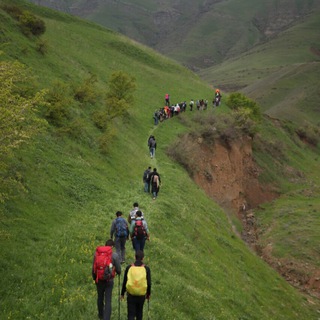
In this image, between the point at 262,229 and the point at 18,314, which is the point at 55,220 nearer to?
the point at 18,314

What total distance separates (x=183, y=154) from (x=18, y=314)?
90.4ft

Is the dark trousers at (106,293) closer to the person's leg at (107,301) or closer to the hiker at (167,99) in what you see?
the person's leg at (107,301)

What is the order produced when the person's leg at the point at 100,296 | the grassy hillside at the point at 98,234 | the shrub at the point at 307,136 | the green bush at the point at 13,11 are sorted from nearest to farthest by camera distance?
the person's leg at the point at 100,296, the grassy hillside at the point at 98,234, the green bush at the point at 13,11, the shrub at the point at 307,136

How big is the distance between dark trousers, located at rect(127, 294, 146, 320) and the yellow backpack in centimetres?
16

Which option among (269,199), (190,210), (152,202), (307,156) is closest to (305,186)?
(269,199)

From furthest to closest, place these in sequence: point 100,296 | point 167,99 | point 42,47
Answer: point 167,99 < point 42,47 < point 100,296

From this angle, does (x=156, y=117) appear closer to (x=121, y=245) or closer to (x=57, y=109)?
(x=57, y=109)

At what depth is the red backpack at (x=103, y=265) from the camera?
369 inches

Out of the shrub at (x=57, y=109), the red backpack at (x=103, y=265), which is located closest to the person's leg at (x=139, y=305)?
the red backpack at (x=103, y=265)

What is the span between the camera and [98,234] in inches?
614

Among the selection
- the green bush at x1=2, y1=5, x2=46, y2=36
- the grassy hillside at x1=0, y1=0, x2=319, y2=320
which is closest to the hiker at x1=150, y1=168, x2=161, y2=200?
the grassy hillside at x1=0, y1=0, x2=319, y2=320

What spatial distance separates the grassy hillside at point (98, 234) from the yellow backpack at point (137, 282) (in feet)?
A: 6.73

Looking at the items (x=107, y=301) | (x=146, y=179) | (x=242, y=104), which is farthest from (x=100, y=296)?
(x=242, y=104)

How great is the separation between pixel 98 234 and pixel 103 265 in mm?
6340
